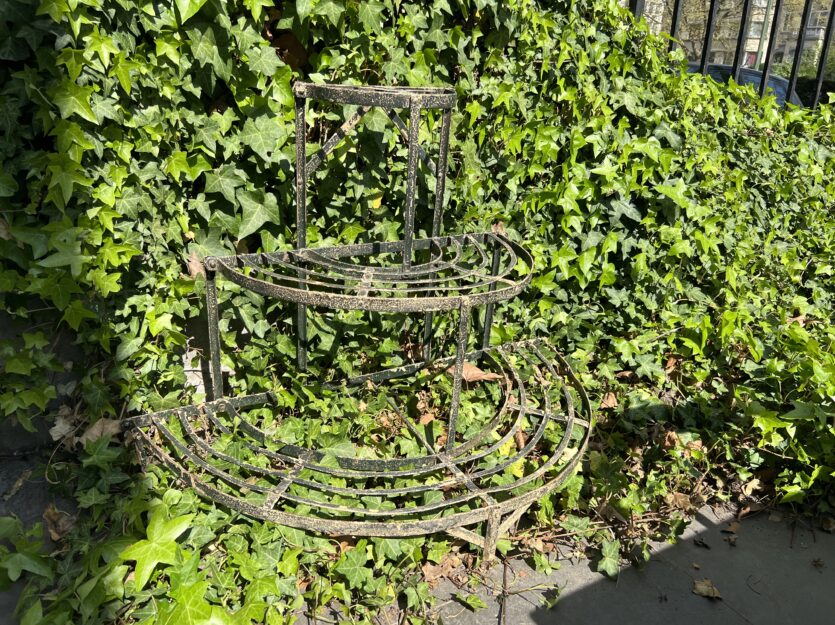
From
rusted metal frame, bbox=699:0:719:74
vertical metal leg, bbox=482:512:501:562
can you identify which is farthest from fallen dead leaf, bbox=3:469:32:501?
rusted metal frame, bbox=699:0:719:74

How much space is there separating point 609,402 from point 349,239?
145cm

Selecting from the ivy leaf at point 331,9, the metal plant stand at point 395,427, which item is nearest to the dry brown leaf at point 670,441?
the metal plant stand at point 395,427

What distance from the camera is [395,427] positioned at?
9.32ft

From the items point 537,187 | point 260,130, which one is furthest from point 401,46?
point 537,187

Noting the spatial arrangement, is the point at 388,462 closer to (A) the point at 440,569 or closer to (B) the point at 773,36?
(A) the point at 440,569

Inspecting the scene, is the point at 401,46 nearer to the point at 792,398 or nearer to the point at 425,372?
the point at 425,372

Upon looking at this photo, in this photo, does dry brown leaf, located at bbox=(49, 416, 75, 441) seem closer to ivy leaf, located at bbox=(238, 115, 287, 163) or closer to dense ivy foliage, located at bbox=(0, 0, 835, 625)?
dense ivy foliage, located at bbox=(0, 0, 835, 625)

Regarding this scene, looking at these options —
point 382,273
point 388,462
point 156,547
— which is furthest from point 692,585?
point 156,547

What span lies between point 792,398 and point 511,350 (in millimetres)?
1266

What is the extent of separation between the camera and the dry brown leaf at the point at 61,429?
2.57 m

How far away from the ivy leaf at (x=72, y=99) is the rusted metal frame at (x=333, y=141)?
0.74 metres

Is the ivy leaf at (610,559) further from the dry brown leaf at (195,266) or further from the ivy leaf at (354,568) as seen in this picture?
the dry brown leaf at (195,266)

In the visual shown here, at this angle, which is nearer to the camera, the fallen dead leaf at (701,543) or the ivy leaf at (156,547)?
the ivy leaf at (156,547)

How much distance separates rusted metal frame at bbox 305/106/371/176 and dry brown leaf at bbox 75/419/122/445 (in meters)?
1.18
